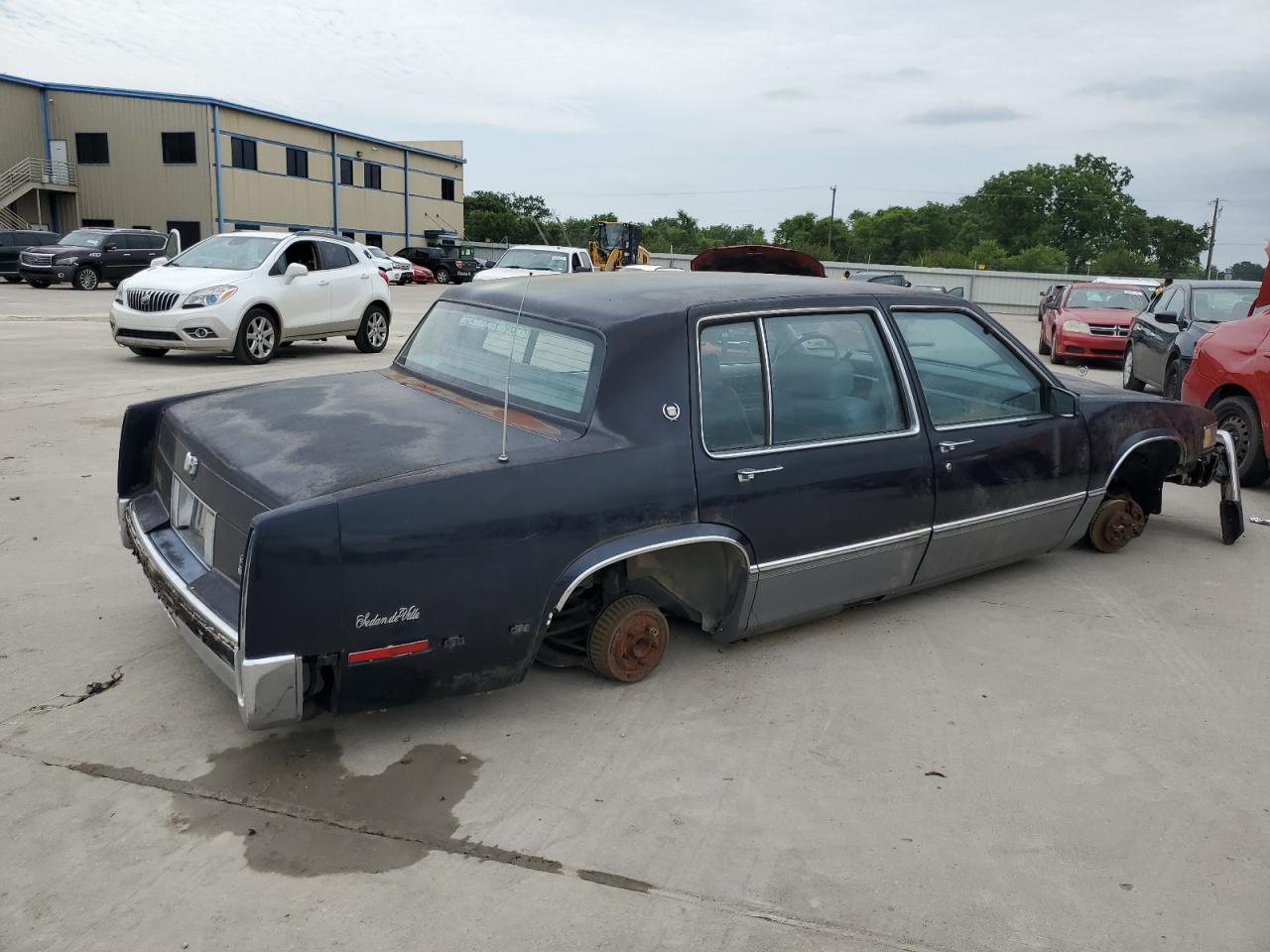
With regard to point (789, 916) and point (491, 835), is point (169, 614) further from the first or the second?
point (789, 916)

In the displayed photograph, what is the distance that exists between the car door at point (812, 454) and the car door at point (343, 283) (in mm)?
10329

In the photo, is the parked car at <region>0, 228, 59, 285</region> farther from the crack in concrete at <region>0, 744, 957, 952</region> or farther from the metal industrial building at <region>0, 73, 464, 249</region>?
the crack in concrete at <region>0, 744, 957, 952</region>

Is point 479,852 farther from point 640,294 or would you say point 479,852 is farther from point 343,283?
point 343,283

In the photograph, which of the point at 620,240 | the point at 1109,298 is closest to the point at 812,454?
the point at 1109,298

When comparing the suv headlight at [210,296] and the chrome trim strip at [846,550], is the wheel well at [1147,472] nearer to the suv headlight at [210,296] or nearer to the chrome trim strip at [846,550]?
the chrome trim strip at [846,550]

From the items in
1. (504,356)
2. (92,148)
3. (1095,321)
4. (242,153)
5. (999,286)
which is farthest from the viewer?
(999,286)

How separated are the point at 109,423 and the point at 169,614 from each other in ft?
17.7

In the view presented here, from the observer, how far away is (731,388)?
13.1 ft

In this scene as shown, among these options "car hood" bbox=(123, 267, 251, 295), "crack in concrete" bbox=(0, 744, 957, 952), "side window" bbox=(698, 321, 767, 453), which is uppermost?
"car hood" bbox=(123, 267, 251, 295)

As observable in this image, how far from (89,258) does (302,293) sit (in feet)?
52.8

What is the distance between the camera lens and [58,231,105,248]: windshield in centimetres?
2573

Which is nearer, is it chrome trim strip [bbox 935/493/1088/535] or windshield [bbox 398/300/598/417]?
windshield [bbox 398/300/598/417]

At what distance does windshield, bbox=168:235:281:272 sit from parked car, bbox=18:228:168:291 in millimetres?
13699

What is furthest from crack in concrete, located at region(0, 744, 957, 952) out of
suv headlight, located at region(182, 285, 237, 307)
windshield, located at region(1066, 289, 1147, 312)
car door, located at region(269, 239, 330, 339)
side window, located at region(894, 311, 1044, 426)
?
windshield, located at region(1066, 289, 1147, 312)
